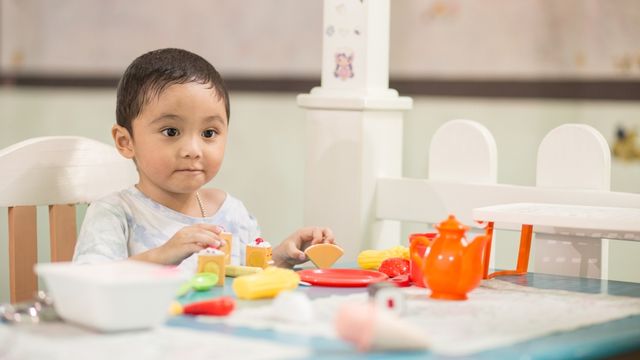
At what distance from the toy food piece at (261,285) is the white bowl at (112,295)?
0.60 feet

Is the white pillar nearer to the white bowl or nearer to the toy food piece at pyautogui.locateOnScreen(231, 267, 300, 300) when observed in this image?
the toy food piece at pyautogui.locateOnScreen(231, 267, 300, 300)

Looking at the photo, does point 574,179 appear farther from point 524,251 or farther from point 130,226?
point 130,226

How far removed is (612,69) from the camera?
2.73 m

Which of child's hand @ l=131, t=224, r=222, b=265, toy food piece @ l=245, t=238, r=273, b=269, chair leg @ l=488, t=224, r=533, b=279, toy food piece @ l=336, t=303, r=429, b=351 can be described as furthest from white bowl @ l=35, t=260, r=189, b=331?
chair leg @ l=488, t=224, r=533, b=279

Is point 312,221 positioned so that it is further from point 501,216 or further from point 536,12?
point 536,12

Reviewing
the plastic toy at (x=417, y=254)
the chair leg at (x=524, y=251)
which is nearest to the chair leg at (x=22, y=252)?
the plastic toy at (x=417, y=254)

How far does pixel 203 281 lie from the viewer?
1277 mm

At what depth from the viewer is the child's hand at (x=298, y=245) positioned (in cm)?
155

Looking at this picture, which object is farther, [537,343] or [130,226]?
[130,226]

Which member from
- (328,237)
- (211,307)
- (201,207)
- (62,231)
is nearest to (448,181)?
(328,237)

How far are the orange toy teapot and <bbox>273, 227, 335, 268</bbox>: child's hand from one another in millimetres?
317

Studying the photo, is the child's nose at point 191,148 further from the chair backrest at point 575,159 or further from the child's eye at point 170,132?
the chair backrest at point 575,159

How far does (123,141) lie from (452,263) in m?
0.61

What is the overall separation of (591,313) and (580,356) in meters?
0.20
